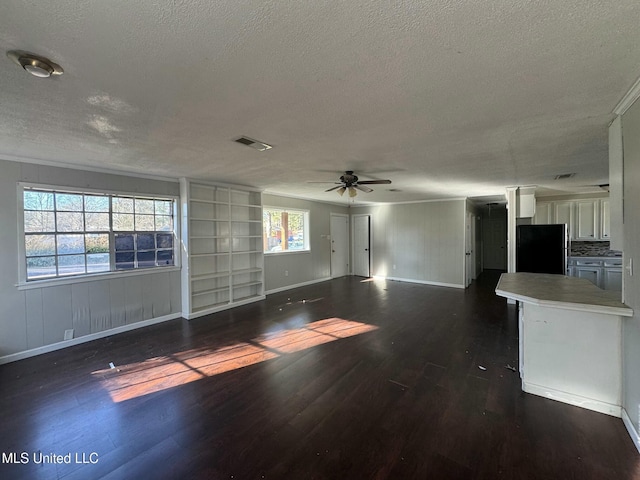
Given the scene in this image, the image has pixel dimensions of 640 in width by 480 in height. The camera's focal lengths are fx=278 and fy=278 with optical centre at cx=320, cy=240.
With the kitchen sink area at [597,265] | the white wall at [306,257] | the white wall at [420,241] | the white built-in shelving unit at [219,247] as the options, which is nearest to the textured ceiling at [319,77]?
the white built-in shelving unit at [219,247]

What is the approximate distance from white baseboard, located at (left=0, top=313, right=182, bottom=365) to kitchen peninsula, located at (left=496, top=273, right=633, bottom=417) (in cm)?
488

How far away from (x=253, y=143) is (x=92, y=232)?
113 inches

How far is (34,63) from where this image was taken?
1387mm

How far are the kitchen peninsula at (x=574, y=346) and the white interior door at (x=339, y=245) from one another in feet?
19.9

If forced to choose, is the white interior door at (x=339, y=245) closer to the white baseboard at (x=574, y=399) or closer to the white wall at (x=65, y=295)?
the white wall at (x=65, y=295)

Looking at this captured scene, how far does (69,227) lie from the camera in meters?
3.67

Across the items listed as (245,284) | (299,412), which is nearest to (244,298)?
(245,284)

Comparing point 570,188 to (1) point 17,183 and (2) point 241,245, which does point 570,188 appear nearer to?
(2) point 241,245

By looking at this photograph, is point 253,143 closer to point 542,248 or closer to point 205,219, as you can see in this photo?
point 205,219

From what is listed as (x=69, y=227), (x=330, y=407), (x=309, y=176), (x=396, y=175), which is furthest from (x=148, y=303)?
(x=396, y=175)

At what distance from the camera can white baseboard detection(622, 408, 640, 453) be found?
1848 mm

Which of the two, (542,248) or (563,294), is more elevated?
(542,248)

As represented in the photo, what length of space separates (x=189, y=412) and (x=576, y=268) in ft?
23.4

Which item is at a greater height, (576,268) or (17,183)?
(17,183)
